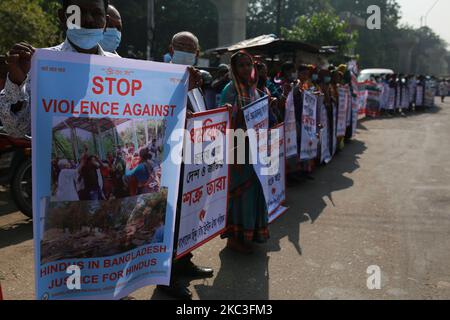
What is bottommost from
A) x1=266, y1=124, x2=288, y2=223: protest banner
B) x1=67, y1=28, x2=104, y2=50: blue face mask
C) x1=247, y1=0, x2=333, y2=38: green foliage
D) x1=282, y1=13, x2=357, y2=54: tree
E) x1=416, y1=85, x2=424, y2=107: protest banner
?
x1=266, y1=124, x2=288, y2=223: protest banner

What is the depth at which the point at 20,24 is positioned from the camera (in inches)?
358

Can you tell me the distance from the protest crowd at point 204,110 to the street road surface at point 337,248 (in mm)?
278

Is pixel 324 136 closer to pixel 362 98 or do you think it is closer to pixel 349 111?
pixel 349 111

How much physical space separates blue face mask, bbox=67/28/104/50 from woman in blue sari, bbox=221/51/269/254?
1508 millimetres

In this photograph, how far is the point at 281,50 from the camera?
41.0 feet

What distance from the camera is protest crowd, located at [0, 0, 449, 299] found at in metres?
2.04

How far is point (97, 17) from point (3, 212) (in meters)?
3.55

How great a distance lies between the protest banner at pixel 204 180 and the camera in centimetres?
293

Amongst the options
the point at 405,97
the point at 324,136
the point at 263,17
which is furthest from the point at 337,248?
the point at 263,17

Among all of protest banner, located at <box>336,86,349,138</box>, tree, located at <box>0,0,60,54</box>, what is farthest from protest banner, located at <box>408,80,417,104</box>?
tree, located at <box>0,0,60,54</box>

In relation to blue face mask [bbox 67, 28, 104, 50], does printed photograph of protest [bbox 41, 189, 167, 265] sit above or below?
below

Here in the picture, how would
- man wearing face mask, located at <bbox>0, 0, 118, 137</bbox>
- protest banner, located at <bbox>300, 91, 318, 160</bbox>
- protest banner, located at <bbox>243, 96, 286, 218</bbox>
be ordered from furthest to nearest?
protest banner, located at <bbox>300, 91, 318, 160</bbox>
protest banner, located at <bbox>243, 96, 286, 218</bbox>
man wearing face mask, located at <bbox>0, 0, 118, 137</bbox>

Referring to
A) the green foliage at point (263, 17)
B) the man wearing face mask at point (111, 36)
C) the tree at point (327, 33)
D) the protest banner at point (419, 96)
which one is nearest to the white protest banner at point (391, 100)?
the protest banner at point (419, 96)

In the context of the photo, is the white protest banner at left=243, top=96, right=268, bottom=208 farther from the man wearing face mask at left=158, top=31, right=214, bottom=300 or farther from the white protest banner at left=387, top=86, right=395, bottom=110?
the white protest banner at left=387, top=86, right=395, bottom=110
